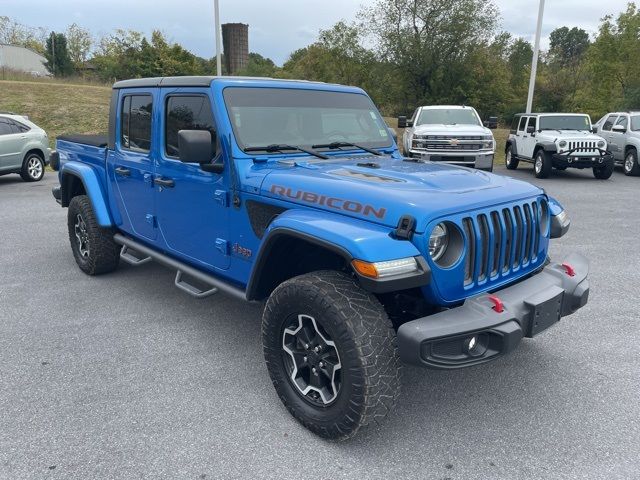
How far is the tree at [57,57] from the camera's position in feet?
177

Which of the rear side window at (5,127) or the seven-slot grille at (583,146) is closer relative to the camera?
the rear side window at (5,127)

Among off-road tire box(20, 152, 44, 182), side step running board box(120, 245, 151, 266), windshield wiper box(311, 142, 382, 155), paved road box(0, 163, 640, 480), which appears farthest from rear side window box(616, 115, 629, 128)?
off-road tire box(20, 152, 44, 182)

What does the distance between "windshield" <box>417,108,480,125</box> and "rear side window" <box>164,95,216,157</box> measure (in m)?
10.6

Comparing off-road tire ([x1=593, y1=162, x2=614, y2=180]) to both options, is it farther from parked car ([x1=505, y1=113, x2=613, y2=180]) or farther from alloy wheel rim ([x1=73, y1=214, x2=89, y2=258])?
alloy wheel rim ([x1=73, y1=214, x2=89, y2=258])

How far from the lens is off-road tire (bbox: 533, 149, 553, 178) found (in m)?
13.3

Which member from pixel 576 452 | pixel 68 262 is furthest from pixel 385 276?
pixel 68 262

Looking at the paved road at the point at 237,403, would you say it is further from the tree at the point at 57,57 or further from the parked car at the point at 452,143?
the tree at the point at 57,57

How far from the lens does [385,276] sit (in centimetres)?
237

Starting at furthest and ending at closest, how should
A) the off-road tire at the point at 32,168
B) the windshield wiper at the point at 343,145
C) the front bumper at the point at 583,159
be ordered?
the front bumper at the point at 583,159
the off-road tire at the point at 32,168
the windshield wiper at the point at 343,145

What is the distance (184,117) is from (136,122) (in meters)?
0.85

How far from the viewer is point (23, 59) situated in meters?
56.2

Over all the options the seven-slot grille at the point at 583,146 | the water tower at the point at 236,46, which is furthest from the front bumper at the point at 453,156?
the water tower at the point at 236,46

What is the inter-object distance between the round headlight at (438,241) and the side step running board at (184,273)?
127 cm

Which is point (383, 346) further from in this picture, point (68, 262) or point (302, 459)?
point (68, 262)
